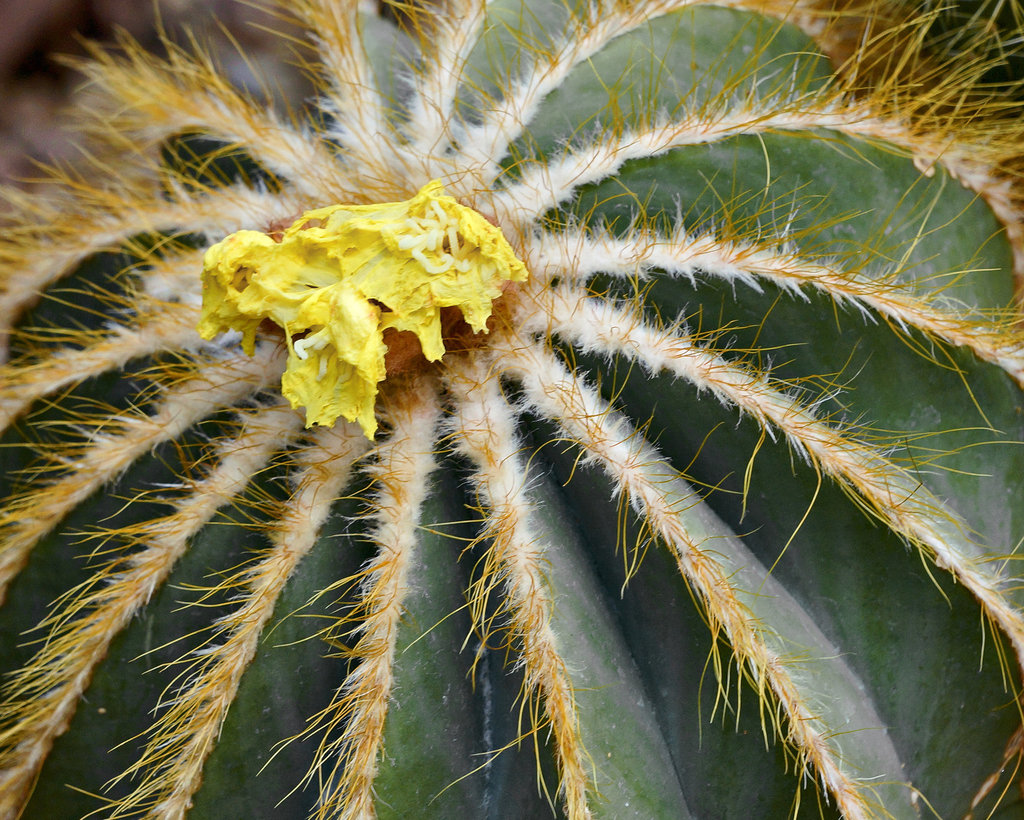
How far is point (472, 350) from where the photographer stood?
26.2 inches

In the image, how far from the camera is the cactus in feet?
1.98

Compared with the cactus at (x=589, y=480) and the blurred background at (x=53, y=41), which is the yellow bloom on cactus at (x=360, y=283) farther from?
the blurred background at (x=53, y=41)

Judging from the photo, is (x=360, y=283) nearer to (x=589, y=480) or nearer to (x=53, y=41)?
(x=589, y=480)

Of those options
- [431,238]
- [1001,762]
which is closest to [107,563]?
[431,238]

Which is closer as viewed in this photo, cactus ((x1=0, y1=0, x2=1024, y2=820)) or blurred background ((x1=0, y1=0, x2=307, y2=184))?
cactus ((x1=0, y1=0, x2=1024, y2=820))

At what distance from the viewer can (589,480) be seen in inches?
24.7

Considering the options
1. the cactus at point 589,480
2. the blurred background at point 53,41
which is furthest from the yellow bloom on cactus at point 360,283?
the blurred background at point 53,41

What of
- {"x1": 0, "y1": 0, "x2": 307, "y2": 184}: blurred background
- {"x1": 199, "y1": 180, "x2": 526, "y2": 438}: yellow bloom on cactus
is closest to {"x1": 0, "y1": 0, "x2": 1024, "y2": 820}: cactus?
{"x1": 199, "y1": 180, "x2": 526, "y2": 438}: yellow bloom on cactus

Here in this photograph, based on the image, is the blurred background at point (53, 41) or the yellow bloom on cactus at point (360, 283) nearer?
the yellow bloom on cactus at point (360, 283)

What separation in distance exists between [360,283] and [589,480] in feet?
0.65

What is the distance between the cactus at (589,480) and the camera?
60 centimetres

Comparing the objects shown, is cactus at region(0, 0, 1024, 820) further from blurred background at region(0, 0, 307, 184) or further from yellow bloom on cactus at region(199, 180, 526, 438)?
blurred background at region(0, 0, 307, 184)

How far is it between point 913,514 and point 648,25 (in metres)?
0.42

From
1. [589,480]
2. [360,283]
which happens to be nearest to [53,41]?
[360,283]
